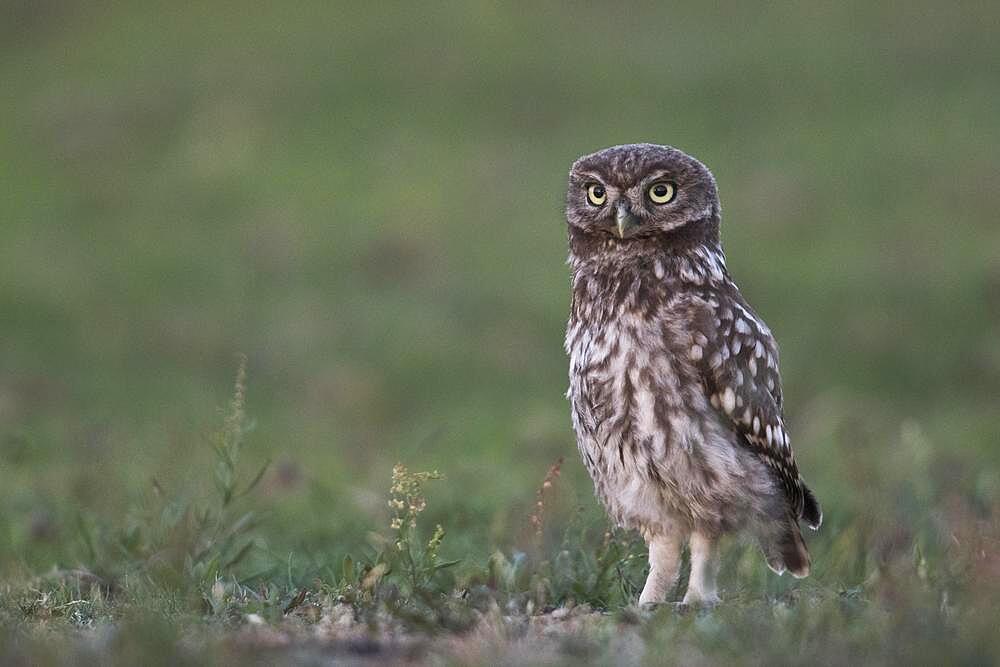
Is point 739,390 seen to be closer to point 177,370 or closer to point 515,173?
point 177,370

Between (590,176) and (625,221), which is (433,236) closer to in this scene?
(590,176)

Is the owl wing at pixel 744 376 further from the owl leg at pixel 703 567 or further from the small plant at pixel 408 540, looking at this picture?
the small plant at pixel 408 540

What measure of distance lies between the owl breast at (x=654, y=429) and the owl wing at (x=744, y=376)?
0.05 meters

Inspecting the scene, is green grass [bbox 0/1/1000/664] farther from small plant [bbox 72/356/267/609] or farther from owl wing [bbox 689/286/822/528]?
owl wing [bbox 689/286/822/528]

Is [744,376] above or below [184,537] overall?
above

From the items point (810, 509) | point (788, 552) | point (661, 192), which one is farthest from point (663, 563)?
point (661, 192)

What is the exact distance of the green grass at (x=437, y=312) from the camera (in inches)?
177

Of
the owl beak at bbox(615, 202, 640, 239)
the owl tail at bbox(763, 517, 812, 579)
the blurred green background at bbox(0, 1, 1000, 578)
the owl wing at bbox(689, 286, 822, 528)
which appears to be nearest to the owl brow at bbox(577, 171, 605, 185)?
the owl beak at bbox(615, 202, 640, 239)

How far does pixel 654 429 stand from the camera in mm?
5004

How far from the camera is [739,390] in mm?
A: 5078

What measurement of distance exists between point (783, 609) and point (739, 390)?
115 centimetres

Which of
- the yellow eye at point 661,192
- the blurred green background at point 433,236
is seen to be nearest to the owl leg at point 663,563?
the blurred green background at point 433,236

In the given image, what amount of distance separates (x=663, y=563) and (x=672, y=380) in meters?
0.63

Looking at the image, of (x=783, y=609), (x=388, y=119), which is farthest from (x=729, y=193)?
(x=783, y=609)
